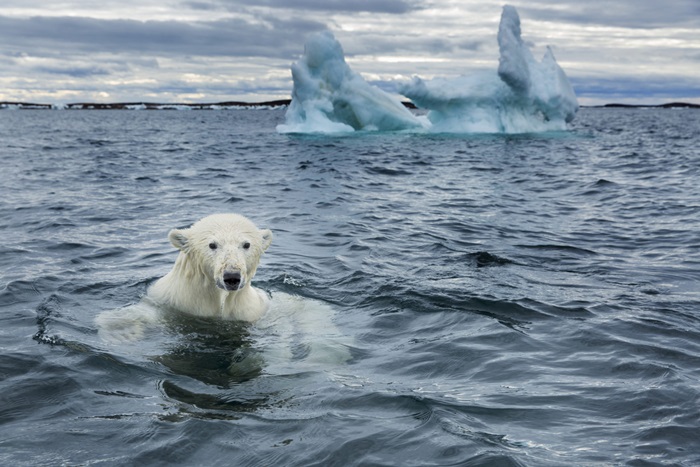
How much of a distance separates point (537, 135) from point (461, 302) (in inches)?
1326

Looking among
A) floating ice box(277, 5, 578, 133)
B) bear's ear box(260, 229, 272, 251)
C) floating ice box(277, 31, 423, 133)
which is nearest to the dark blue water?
bear's ear box(260, 229, 272, 251)

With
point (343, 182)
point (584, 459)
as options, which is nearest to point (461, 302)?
point (584, 459)

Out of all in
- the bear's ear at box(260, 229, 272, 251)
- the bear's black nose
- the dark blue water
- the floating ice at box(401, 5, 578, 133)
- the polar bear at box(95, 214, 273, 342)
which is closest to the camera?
the dark blue water

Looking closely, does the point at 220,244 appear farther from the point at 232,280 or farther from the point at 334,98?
the point at 334,98

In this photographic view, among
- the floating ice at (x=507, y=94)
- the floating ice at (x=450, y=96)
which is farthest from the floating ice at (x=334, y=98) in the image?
the floating ice at (x=507, y=94)

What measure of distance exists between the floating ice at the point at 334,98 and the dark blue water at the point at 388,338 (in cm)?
2150

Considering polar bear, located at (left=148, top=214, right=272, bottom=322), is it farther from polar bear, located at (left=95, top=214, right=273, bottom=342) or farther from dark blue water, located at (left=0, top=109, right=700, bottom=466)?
dark blue water, located at (left=0, top=109, right=700, bottom=466)

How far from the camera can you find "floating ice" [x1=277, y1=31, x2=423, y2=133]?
3625 cm

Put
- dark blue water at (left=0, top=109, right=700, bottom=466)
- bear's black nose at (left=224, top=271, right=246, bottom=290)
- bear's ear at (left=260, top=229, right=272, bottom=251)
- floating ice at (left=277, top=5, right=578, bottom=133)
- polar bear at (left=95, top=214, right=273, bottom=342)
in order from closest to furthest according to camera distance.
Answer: dark blue water at (left=0, top=109, right=700, bottom=466), bear's black nose at (left=224, top=271, right=246, bottom=290), polar bear at (left=95, top=214, right=273, bottom=342), bear's ear at (left=260, top=229, right=272, bottom=251), floating ice at (left=277, top=5, right=578, bottom=133)

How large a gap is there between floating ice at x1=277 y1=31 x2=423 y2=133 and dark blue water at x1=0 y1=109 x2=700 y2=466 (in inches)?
846

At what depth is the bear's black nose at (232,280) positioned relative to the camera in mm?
5500

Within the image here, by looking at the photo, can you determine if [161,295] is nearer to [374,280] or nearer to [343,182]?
[374,280]

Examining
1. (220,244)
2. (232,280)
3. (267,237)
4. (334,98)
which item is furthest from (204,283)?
(334,98)

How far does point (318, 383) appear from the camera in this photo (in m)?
5.19
